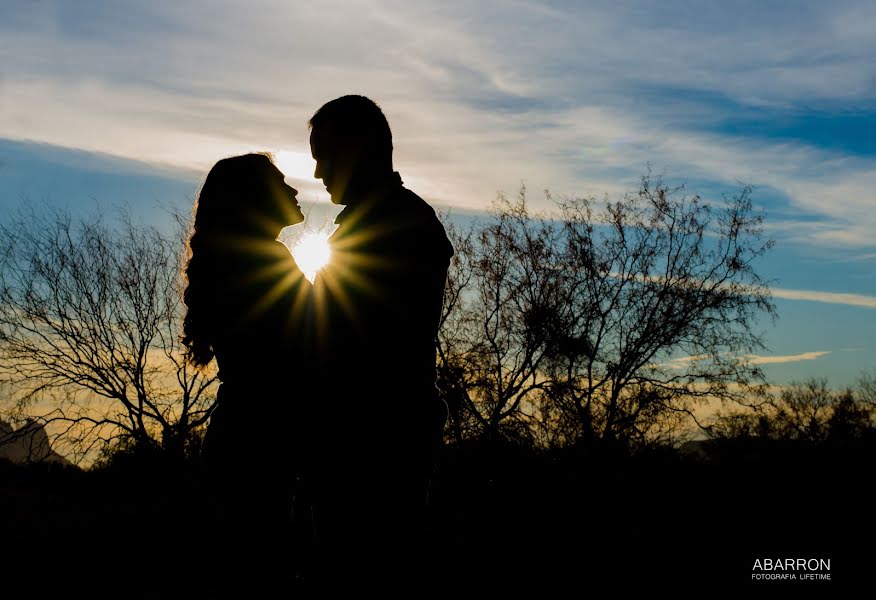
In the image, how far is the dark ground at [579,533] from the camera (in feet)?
19.8

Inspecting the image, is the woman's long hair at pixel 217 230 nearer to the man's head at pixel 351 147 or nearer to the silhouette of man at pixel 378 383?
the man's head at pixel 351 147

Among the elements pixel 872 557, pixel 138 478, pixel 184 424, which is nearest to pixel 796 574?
pixel 872 557

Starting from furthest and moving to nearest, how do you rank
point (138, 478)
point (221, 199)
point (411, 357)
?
point (138, 478) < point (221, 199) < point (411, 357)

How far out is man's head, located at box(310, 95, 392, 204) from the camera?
2.60 m

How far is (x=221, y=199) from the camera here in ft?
9.88

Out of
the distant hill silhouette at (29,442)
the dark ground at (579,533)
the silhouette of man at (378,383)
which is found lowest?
the distant hill silhouette at (29,442)

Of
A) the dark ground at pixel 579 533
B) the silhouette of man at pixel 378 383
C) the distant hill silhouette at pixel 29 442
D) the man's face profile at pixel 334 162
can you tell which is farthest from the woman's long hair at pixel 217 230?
the distant hill silhouette at pixel 29 442

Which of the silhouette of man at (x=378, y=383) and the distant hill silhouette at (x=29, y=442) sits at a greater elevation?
the silhouette of man at (x=378, y=383)

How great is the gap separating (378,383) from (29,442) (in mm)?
21980

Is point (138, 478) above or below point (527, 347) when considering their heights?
below

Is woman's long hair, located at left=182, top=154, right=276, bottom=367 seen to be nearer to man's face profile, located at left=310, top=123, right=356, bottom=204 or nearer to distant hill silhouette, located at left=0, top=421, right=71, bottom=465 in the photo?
man's face profile, located at left=310, top=123, right=356, bottom=204

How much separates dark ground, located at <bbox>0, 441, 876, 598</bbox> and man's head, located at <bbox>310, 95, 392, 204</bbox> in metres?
1.54

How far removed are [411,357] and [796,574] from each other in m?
5.69

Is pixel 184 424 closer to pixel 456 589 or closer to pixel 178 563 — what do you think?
pixel 178 563
